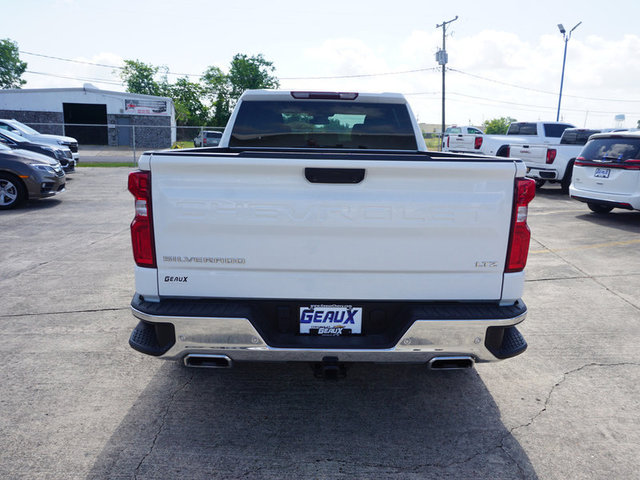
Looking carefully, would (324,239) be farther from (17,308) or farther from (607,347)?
(17,308)

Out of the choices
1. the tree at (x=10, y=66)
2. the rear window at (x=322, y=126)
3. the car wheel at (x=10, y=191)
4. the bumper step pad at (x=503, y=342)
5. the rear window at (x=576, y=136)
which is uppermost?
the tree at (x=10, y=66)

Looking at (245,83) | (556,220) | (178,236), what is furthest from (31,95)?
(178,236)

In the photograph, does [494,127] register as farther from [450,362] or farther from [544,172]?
[450,362]

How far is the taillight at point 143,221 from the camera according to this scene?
272 cm

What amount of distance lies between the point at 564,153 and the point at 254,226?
14.3 m

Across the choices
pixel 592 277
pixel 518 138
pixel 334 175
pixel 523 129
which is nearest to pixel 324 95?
pixel 334 175

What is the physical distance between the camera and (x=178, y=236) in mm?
2740

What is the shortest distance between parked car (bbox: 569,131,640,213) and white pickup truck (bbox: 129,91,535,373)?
857cm

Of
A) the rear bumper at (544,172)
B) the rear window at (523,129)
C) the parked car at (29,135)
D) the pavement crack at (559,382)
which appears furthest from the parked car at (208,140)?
the pavement crack at (559,382)

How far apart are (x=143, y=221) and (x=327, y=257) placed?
1011 mm

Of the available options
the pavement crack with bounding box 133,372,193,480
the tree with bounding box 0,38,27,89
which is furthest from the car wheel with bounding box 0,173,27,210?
the tree with bounding box 0,38,27,89

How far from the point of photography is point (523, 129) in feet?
64.7

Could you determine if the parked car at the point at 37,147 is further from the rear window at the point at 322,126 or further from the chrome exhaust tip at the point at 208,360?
the chrome exhaust tip at the point at 208,360

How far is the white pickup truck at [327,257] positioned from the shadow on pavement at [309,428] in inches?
19.5
